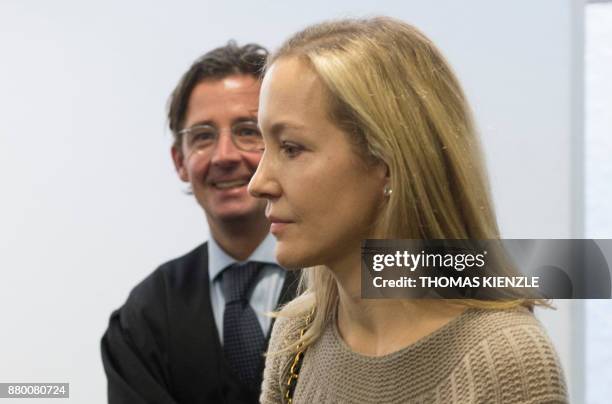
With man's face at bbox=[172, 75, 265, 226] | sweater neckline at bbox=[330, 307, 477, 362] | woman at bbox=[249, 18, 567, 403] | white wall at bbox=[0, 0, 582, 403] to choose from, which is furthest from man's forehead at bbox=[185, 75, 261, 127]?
sweater neckline at bbox=[330, 307, 477, 362]

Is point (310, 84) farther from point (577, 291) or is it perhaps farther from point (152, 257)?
point (152, 257)

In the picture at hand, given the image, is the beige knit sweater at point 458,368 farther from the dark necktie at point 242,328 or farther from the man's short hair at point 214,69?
the man's short hair at point 214,69

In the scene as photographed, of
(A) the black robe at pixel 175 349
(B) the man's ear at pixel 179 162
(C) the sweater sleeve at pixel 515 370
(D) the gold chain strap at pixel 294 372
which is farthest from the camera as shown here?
(B) the man's ear at pixel 179 162

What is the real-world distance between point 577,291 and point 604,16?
1.25ft

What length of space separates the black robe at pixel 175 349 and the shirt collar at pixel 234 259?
14mm

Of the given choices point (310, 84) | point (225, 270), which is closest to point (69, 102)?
point (225, 270)

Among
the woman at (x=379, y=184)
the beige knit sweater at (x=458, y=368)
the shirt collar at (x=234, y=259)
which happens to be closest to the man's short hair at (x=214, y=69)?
the shirt collar at (x=234, y=259)

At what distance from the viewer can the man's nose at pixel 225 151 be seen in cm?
148

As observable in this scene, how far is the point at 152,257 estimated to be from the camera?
5.30 ft

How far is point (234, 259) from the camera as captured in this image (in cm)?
152

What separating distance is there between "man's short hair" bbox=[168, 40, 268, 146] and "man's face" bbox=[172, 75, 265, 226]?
0.05 feet

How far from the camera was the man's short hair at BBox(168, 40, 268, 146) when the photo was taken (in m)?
1.54

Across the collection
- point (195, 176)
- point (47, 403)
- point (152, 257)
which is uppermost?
point (195, 176)

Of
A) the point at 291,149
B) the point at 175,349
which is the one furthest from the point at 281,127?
the point at 175,349
